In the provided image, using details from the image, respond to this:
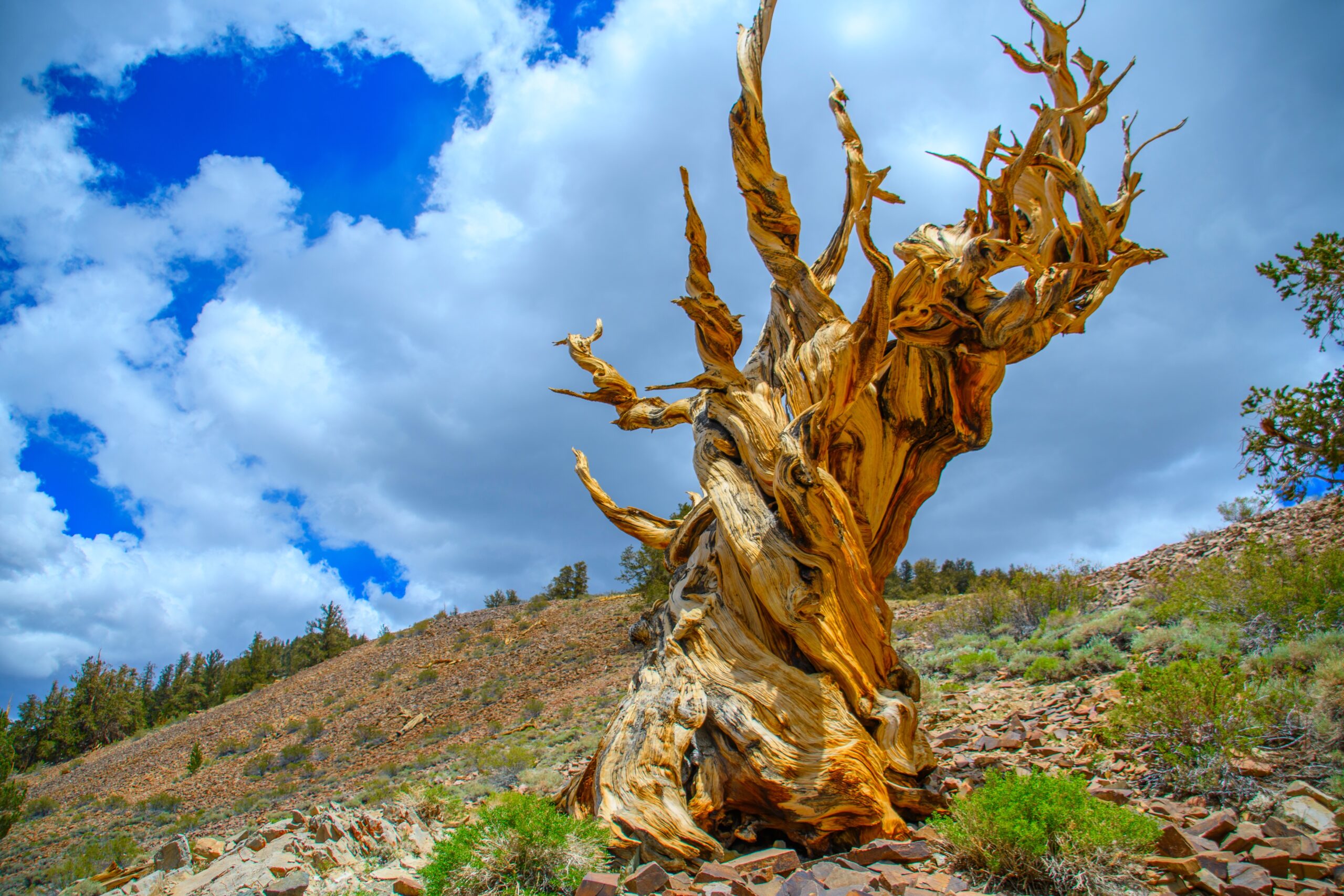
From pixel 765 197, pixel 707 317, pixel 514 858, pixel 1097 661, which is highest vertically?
pixel 765 197

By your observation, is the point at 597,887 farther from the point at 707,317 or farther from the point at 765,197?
the point at 765,197

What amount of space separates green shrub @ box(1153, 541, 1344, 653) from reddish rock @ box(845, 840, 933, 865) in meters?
4.87

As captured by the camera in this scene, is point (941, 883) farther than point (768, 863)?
No

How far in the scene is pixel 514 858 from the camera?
3.60 meters

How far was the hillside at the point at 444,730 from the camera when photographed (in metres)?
6.59

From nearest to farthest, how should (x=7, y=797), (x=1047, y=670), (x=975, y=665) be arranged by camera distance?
(x=1047, y=670) → (x=975, y=665) → (x=7, y=797)

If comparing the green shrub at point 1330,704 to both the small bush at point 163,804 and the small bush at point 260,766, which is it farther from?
the small bush at point 260,766

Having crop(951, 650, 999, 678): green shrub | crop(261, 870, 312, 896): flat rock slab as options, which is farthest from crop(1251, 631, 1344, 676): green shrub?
crop(261, 870, 312, 896): flat rock slab

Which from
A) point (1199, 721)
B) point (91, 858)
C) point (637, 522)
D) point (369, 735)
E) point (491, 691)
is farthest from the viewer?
point (491, 691)

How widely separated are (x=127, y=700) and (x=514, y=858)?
47.0 meters

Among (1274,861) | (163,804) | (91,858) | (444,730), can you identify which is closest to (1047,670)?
(1274,861)

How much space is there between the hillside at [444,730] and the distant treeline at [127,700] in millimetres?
5589

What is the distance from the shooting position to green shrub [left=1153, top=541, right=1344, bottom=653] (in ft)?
21.9

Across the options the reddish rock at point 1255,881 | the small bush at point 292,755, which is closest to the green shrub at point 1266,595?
the reddish rock at point 1255,881
